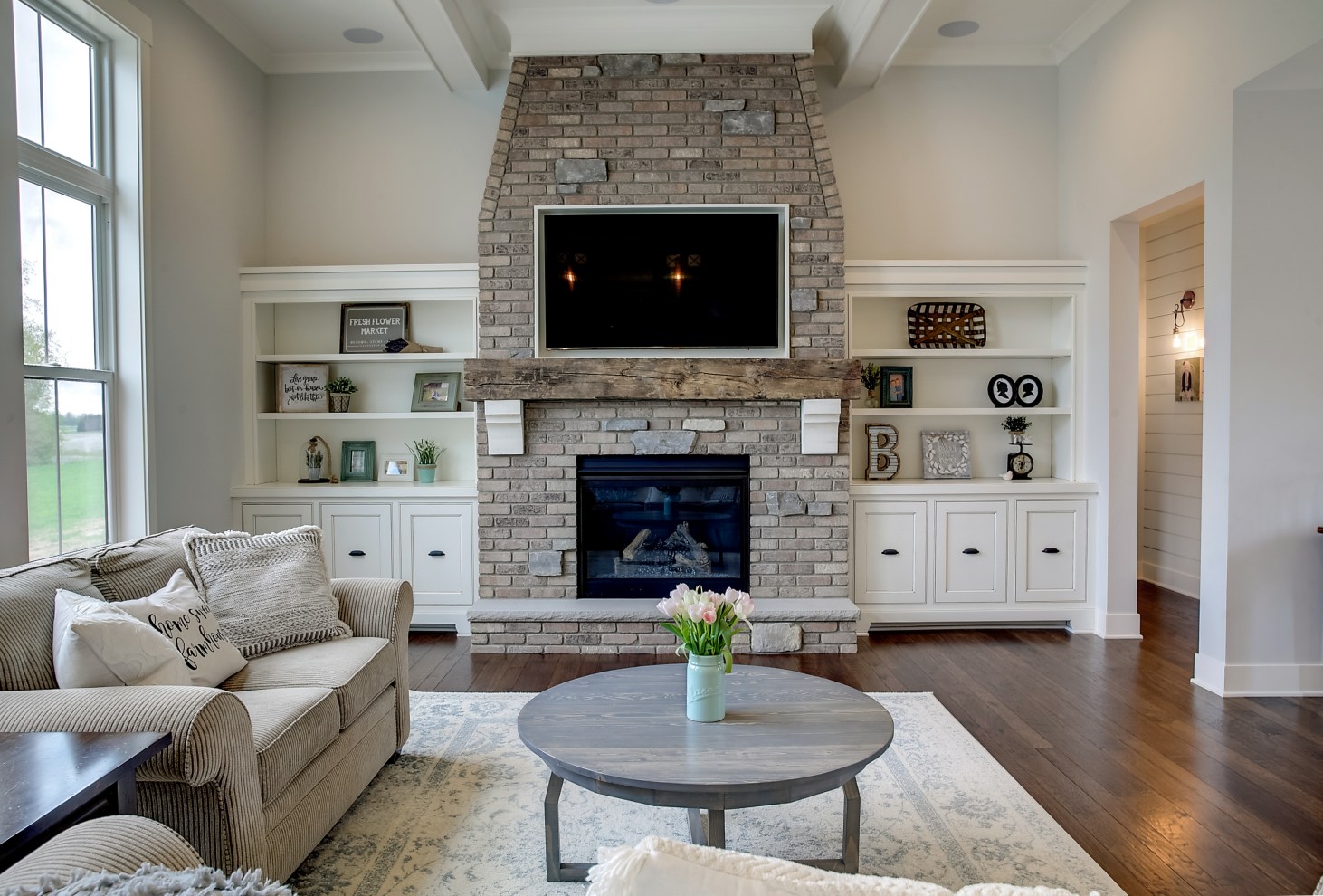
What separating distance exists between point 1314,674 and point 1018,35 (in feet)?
11.8

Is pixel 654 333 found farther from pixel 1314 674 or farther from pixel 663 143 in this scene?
pixel 1314 674

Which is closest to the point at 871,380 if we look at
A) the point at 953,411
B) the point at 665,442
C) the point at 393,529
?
the point at 953,411

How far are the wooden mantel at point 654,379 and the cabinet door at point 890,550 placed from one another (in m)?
0.80

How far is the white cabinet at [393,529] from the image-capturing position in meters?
4.47

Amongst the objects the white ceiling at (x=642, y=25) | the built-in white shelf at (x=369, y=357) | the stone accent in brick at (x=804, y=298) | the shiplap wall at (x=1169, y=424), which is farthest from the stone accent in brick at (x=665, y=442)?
the shiplap wall at (x=1169, y=424)

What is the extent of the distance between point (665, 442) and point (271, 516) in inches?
88.0

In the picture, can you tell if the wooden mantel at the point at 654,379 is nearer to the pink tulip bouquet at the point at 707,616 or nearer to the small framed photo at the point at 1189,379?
the pink tulip bouquet at the point at 707,616

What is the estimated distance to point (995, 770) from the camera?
8.93ft

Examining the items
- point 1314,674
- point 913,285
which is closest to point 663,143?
point 913,285

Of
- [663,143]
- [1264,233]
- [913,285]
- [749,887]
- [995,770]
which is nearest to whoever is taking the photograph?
[749,887]

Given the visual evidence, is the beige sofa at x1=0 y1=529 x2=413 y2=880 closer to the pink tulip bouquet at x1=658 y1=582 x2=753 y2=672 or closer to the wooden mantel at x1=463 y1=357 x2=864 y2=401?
the pink tulip bouquet at x1=658 y1=582 x2=753 y2=672

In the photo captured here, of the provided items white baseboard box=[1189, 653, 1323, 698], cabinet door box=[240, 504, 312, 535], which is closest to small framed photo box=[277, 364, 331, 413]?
cabinet door box=[240, 504, 312, 535]

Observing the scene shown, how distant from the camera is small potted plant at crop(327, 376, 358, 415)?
188 inches

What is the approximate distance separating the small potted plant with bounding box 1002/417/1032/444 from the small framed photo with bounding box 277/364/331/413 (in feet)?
13.5
